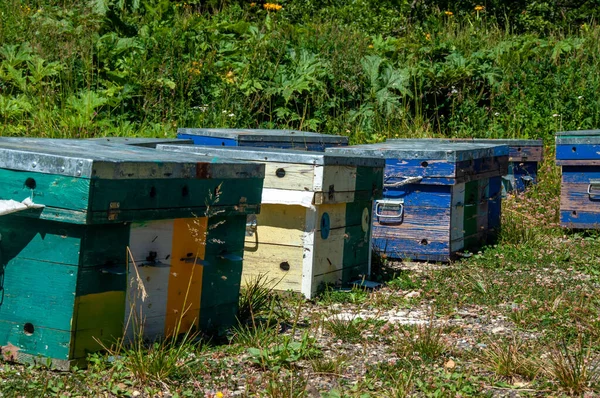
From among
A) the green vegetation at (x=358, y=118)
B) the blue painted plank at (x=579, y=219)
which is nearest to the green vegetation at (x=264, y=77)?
the green vegetation at (x=358, y=118)

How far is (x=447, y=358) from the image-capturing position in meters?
3.77

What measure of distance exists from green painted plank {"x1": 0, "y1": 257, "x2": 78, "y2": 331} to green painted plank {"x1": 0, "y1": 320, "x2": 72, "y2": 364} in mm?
24

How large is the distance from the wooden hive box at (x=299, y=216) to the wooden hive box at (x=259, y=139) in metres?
1.64

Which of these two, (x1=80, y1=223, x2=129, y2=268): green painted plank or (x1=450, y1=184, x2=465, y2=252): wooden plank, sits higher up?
(x1=450, y1=184, x2=465, y2=252): wooden plank

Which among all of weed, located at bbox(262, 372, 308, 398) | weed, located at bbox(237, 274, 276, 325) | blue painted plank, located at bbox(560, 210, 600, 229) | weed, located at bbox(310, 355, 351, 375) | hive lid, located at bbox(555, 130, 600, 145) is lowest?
weed, located at bbox(262, 372, 308, 398)

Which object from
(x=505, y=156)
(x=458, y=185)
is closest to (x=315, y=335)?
(x=458, y=185)

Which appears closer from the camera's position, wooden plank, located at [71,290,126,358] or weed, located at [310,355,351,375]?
wooden plank, located at [71,290,126,358]

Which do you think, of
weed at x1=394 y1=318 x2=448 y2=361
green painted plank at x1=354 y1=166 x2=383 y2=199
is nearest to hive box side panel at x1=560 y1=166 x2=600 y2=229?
green painted plank at x1=354 y1=166 x2=383 y2=199

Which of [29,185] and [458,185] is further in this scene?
[458,185]

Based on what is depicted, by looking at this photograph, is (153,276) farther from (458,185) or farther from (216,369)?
(458,185)

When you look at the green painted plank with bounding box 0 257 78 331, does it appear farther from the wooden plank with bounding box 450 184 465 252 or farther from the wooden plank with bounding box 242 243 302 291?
the wooden plank with bounding box 450 184 465 252

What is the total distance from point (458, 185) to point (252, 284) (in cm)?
230

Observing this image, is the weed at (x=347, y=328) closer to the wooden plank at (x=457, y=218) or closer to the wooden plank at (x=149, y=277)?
the wooden plank at (x=149, y=277)

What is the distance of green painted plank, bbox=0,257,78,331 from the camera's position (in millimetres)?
3230
